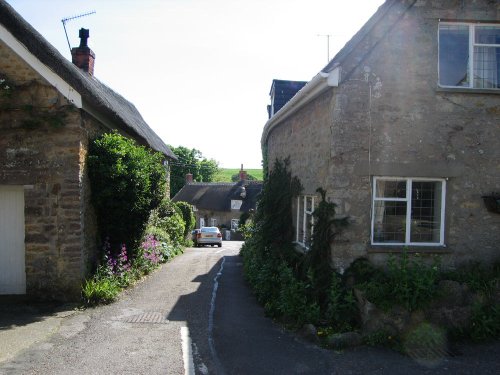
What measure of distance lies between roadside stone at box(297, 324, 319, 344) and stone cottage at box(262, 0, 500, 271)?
1253 mm

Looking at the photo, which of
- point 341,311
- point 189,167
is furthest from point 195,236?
point 189,167

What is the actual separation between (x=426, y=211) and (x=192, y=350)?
4.87 meters

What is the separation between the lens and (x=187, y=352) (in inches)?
253

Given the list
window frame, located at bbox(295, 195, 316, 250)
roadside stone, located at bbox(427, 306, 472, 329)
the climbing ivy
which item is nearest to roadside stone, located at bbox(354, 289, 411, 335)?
roadside stone, located at bbox(427, 306, 472, 329)

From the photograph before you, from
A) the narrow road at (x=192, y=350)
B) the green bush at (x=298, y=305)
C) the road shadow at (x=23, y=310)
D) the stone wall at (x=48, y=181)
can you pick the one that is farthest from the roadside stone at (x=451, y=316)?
the stone wall at (x=48, y=181)

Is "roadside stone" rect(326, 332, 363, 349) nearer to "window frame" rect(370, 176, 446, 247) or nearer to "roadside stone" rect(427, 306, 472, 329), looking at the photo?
"roadside stone" rect(427, 306, 472, 329)

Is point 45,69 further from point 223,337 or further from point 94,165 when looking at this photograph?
point 223,337

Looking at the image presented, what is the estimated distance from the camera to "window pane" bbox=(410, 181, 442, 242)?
8.08 meters

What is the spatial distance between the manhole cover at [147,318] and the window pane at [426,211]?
192 inches

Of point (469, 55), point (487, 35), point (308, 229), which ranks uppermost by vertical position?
point (487, 35)

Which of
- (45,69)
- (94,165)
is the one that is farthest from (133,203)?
(45,69)

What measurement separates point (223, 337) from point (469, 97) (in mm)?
6137

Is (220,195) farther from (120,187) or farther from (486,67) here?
(486,67)

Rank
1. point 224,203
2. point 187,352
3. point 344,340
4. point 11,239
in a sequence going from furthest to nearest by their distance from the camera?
point 224,203 < point 11,239 < point 344,340 < point 187,352
